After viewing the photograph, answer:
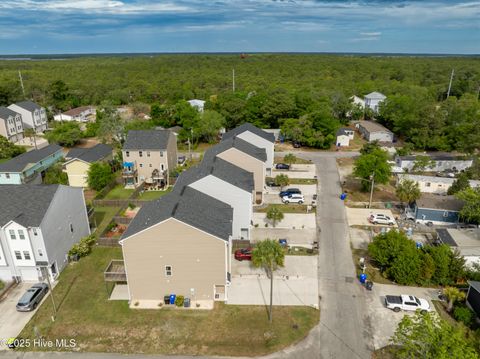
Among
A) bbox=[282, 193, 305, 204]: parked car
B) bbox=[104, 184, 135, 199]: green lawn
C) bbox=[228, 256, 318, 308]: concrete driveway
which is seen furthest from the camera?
bbox=[104, 184, 135, 199]: green lawn

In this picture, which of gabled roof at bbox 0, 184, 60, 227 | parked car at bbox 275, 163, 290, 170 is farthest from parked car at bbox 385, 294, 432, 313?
parked car at bbox 275, 163, 290, 170

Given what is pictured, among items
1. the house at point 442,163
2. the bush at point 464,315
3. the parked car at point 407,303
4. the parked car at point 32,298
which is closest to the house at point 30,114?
the parked car at point 32,298

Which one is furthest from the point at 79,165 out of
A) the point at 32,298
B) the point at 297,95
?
the point at 297,95

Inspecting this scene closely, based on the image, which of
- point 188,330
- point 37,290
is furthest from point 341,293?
point 37,290

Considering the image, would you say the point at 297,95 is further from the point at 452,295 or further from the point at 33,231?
the point at 33,231

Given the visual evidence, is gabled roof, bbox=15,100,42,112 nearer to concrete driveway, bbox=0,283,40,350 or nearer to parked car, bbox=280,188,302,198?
concrete driveway, bbox=0,283,40,350
